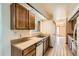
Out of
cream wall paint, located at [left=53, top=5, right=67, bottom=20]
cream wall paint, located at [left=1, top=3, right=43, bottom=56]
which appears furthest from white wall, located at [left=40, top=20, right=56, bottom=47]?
cream wall paint, located at [left=1, top=3, right=43, bottom=56]

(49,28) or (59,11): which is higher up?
(59,11)

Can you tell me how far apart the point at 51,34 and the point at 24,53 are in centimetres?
470

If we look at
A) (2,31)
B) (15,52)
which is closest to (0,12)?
(2,31)

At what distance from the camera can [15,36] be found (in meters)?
2.96

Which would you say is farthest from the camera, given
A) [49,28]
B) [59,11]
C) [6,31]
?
[49,28]

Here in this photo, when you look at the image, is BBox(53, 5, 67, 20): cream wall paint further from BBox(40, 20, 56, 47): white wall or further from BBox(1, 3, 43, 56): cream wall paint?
BBox(1, 3, 43, 56): cream wall paint

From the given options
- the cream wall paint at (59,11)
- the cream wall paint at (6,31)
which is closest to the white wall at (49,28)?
the cream wall paint at (59,11)

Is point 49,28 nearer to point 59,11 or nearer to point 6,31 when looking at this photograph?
point 59,11

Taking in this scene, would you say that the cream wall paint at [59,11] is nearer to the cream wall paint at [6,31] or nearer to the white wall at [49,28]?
the white wall at [49,28]

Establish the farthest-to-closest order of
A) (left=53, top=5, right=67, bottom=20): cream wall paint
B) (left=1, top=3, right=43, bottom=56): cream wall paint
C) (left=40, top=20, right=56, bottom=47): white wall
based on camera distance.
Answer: (left=40, top=20, right=56, bottom=47): white wall < (left=53, top=5, right=67, bottom=20): cream wall paint < (left=1, top=3, right=43, bottom=56): cream wall paint

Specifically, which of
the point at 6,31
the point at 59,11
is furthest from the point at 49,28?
the point at 6,31

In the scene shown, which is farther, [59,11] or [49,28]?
[49,28]

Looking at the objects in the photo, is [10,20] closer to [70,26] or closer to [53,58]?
[53,58]

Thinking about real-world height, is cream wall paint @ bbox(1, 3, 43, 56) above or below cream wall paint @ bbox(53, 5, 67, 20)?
below
